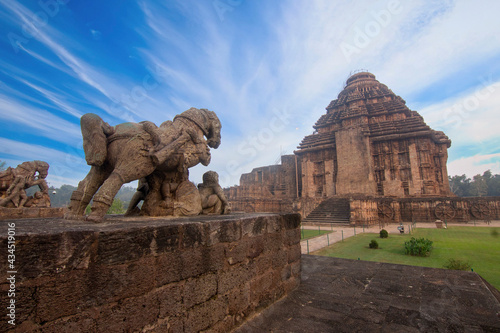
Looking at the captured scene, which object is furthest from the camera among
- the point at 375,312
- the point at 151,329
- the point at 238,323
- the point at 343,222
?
the point at 343,222

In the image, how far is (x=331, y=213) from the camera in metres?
20.9

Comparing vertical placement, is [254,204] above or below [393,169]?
below

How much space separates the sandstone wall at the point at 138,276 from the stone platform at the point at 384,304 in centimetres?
40

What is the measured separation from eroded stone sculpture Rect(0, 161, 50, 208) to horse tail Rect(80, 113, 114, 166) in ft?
31.7

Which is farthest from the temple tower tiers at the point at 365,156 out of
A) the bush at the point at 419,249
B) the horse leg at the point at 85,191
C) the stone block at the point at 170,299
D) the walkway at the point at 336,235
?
the stone block at the point at 170,299

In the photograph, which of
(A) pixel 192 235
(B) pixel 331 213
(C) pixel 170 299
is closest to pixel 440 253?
(A) pixel 192 235

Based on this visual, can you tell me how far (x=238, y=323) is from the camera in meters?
2.48

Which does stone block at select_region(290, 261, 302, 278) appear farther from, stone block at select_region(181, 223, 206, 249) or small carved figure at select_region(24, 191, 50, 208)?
small carved figure at select_region(24, 191, 50, 208)

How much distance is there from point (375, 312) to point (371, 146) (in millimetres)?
27326

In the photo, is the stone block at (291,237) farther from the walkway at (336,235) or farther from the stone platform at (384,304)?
the walkway at (336,235)

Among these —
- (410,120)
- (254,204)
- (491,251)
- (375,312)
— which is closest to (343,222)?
(254,204)

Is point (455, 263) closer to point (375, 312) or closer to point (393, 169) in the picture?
point (375, 312)

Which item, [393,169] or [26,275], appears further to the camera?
[393,169]

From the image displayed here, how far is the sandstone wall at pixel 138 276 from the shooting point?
134 centimetres
